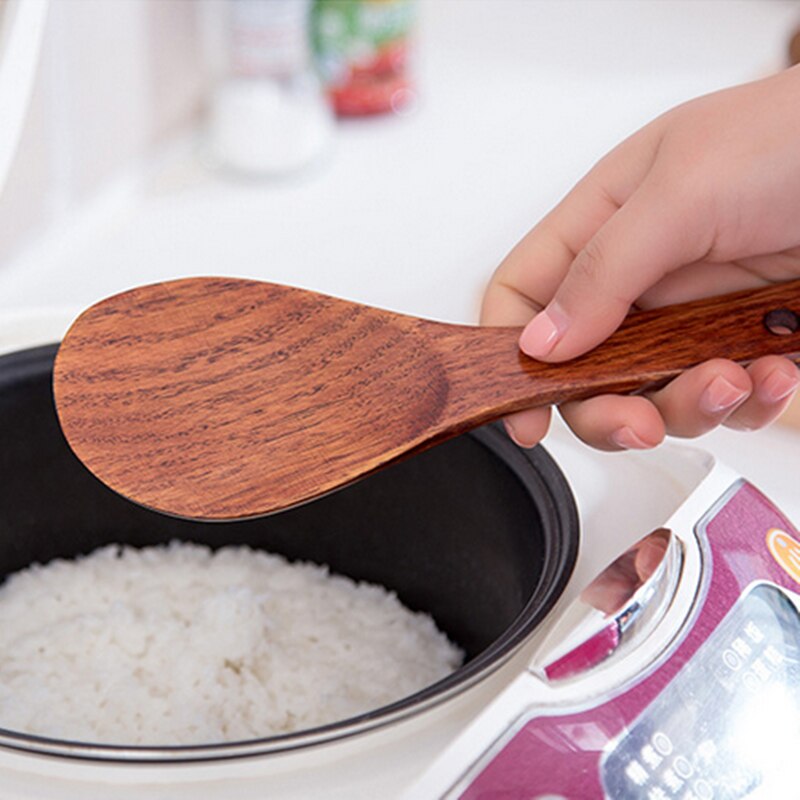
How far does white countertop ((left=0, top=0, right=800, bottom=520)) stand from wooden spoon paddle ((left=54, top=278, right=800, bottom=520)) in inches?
7.2

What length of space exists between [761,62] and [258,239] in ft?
2.42

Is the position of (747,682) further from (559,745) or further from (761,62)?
(761,62)

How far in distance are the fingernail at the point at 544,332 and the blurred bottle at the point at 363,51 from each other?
2.39 feet

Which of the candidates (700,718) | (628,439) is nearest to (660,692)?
(700,718)

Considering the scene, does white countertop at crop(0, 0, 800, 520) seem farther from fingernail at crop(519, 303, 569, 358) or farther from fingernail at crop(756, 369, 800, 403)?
fingernail at crop(519, 303, 569, 358)

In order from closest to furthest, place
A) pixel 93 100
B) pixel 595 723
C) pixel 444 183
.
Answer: pixel 595 723 → pixel 93 100 → pixel 444 183

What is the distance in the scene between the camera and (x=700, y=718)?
0.55 metres

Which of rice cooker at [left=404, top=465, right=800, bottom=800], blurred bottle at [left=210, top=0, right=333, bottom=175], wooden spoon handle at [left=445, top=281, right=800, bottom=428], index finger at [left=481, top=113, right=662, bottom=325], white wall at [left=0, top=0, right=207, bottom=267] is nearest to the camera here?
rice cooker at [left=404, top=465, right=800, bottom=800]

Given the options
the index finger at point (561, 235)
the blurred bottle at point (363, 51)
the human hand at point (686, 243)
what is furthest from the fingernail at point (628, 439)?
the blurred bottle at point (363, 51)

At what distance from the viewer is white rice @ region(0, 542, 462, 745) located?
71cm

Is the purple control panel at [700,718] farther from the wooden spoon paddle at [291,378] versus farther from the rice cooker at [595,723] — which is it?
the wooden spoon paddle at [291,378]

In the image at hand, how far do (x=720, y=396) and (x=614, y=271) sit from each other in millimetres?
87

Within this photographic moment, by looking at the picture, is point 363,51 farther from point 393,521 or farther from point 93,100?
point 393,521

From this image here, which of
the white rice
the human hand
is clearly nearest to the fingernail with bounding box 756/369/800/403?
the human hand
